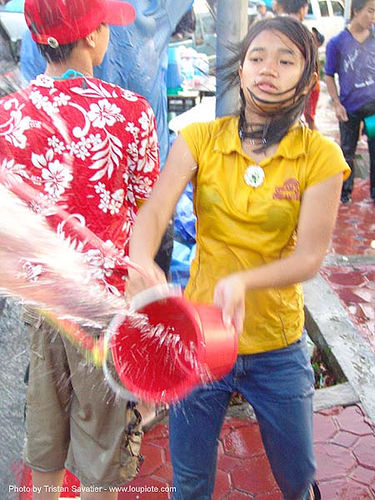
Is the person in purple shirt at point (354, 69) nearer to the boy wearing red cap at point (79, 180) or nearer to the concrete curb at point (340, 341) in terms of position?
the concrete curb at point (340, 341)


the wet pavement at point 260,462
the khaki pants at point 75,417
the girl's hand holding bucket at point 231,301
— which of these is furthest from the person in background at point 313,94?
the wet pavement at point 260,462

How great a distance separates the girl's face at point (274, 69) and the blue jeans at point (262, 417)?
79 cm

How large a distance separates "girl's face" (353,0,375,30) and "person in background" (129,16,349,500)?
407 centimetres

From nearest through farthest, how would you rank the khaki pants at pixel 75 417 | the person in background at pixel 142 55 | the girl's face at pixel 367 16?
1. the khaki pants at pixel 75 417
2. the person in background at pixel 142 55
3. the girl's face at pixel 367 16

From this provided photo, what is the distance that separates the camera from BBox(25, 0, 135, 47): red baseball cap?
1.87 metres

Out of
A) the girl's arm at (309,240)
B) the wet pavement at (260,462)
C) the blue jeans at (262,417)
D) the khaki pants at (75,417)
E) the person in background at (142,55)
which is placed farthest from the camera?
the person in background at (142,55)

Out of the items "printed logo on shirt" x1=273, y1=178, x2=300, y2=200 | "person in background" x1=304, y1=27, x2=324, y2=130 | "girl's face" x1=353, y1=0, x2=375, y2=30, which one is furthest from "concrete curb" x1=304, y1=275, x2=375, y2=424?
"girl's face" x1=353, y1=0, x2=375, y2=30

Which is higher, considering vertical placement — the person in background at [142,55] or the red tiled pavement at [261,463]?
the person in background at [142,55]

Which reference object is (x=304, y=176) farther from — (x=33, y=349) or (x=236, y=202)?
(x=33, y=349)

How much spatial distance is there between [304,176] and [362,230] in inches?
158

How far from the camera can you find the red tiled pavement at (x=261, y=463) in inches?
95.8

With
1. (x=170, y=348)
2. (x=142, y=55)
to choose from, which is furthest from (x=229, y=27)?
(x=170, y=348)

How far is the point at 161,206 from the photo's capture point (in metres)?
1.70

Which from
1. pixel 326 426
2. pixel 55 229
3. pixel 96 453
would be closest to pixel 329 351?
pixel 326 426
